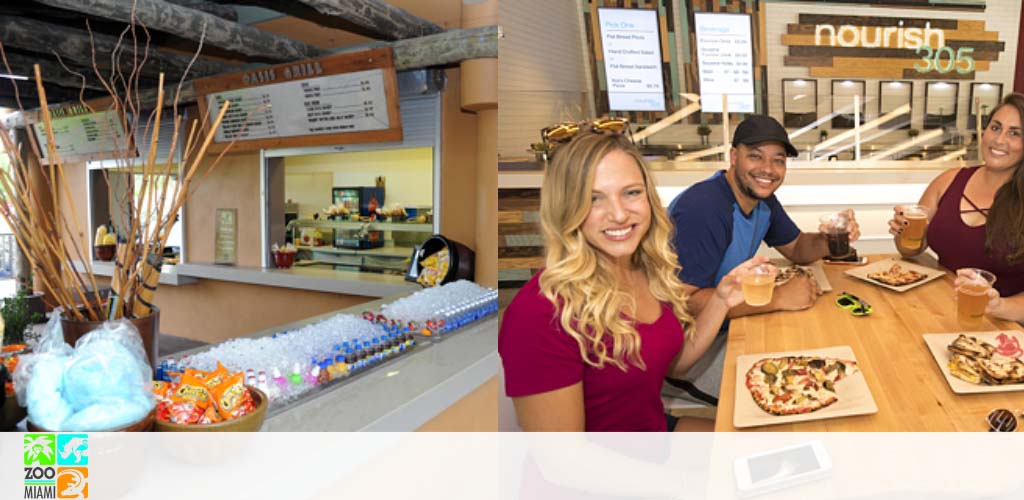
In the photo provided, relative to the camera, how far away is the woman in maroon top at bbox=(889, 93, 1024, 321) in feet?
4.24

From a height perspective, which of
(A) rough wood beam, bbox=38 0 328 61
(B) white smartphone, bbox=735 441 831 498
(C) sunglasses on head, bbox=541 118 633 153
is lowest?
(B) white smartphone, bbox=735 441 831 498

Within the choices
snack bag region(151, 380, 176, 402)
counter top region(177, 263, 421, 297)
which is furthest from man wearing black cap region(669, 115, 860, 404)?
counter top region(177, 263, 421, 297)

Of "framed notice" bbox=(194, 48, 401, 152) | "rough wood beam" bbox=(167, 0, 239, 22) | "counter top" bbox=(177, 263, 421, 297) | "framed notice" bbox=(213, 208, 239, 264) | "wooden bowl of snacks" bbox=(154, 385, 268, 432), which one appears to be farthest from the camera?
"framed notice" bbox=(213, 208, 239, 264)

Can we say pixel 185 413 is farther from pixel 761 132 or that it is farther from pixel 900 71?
pixel 900 71

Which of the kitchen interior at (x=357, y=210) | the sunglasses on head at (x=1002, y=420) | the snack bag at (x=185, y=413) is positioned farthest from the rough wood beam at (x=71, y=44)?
the sunglasses on head at (x=1002, y=420)

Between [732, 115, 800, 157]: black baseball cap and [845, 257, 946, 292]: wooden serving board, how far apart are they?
1.05 ft

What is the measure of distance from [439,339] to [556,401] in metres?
0.95

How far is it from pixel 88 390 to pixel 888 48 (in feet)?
5.60

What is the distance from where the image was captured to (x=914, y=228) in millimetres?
1444

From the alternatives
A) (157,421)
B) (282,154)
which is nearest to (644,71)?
(157,421)

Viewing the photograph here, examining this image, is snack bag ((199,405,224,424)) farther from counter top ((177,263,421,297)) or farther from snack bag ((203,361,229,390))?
counter top ((177,263,421,297))

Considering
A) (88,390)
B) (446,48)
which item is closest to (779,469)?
(88,390)

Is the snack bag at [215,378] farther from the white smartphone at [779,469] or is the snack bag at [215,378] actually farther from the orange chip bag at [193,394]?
the white smartphone at [779,469]

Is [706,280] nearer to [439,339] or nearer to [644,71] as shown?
[644,71]
